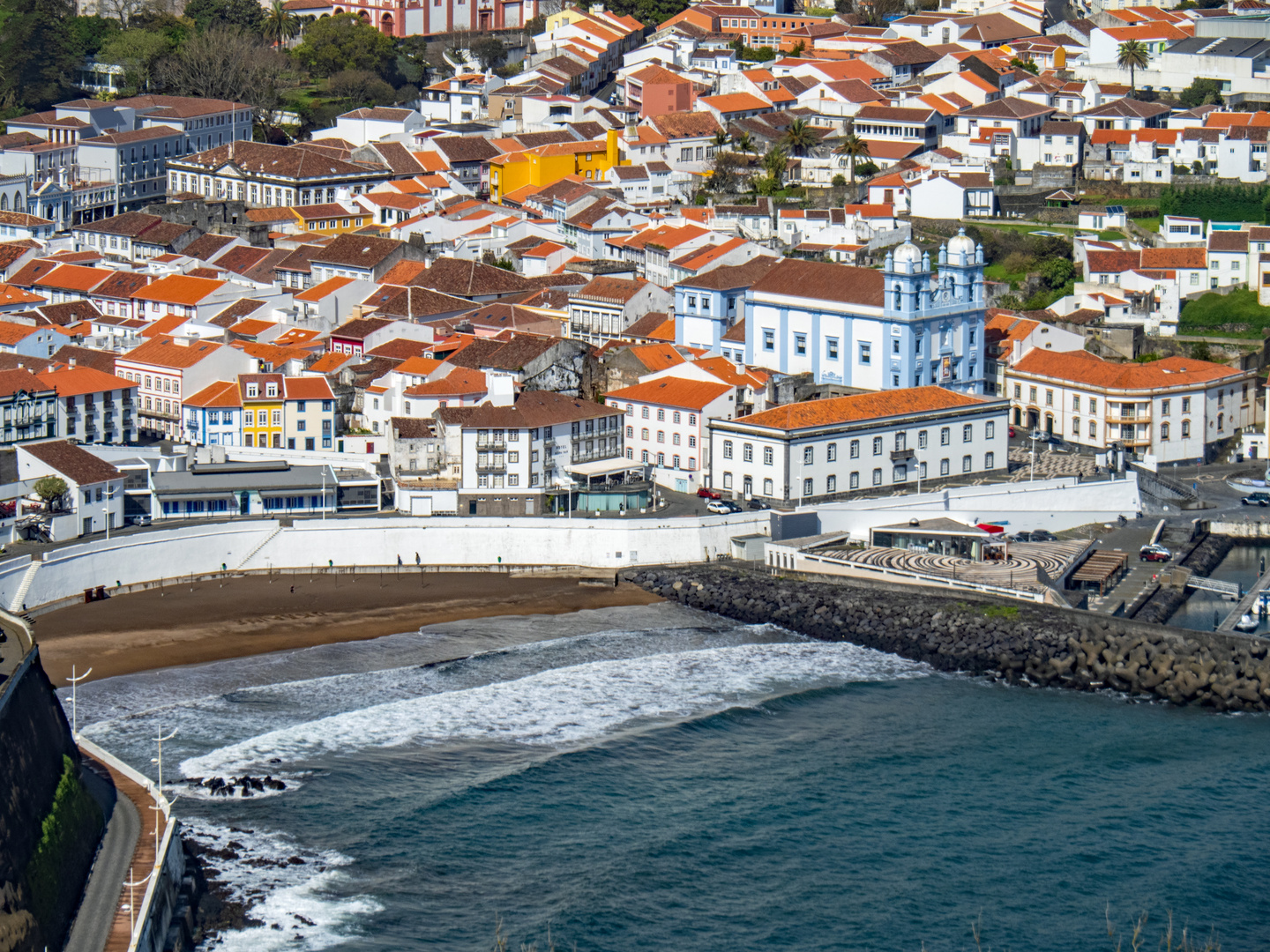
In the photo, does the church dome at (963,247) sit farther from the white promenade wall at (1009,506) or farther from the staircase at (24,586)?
the staircase at (24,586)

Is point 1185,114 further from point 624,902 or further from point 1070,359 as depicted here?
point 624,902

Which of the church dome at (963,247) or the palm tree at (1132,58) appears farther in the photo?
the palm tree at (1132,58)

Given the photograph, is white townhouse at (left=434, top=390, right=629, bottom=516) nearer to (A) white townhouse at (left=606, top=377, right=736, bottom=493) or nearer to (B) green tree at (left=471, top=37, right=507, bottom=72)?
(A) white townhouse at (left=606, top=377, right=736, bottom=493)

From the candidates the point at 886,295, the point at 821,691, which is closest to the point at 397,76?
the point at 886,295

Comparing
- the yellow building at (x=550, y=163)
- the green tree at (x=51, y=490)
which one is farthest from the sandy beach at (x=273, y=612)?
the yellow building at (x=550, y=163)

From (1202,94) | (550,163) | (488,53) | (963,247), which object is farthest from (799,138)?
(488,53)

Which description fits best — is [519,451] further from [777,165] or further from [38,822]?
[777,165]

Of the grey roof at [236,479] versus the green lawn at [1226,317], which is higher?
the green lawn at [1226,317]
